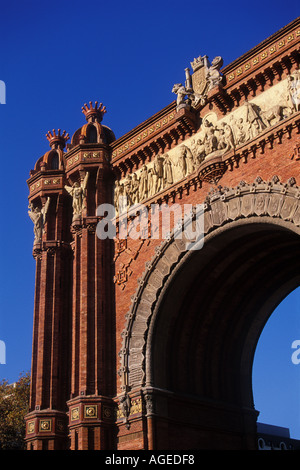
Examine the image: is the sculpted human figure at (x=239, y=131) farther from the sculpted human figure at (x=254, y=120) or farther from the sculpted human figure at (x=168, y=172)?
the sculpted human figure at (x=168, y=172)

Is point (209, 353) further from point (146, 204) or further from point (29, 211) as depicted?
point (29, 211)

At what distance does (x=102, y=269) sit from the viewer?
66.3 ft

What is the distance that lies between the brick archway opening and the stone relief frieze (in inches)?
97.6

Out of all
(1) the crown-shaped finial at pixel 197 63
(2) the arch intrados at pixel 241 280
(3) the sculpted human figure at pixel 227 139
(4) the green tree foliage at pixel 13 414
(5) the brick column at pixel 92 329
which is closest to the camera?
(2) the arch intrados at pixel 241 280

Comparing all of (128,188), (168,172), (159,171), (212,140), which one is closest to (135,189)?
(128,188)

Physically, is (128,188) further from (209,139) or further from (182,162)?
(209,139)

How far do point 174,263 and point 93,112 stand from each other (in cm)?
766

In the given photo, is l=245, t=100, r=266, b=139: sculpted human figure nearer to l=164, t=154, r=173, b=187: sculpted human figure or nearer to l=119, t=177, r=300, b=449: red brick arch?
l=119, t=177, r=300, b=449: red brick arch

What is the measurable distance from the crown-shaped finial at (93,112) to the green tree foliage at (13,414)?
56.1 feet

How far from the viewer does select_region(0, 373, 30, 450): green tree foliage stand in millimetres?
32219

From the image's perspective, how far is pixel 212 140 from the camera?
18.3m

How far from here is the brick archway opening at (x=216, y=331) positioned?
17828 millimetres

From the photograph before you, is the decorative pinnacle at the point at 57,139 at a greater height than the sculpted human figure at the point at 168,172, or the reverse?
the decorative pinnacle at the point at 57,139
